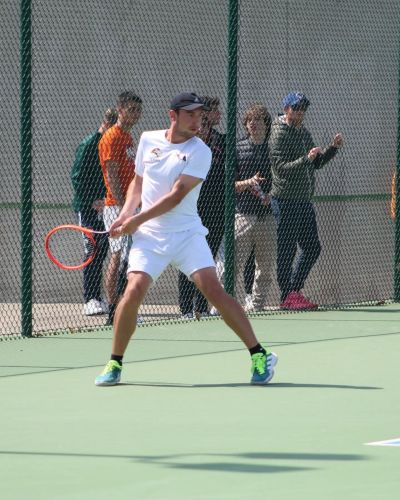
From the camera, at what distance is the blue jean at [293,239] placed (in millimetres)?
13516

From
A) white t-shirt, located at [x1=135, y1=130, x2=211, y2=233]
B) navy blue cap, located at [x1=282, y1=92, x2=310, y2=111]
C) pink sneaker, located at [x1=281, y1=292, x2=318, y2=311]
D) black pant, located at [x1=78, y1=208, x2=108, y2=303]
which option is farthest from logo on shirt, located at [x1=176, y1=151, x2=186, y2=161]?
pink sneaker, located at [x1=281, y1=292, x2=318, y2=311]

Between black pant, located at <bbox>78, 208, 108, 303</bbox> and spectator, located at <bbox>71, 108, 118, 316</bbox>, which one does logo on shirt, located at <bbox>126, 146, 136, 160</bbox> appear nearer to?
spectator, located at <bbox>71, 108, 118, 316</bbox>

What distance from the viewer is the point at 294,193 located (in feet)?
44.2

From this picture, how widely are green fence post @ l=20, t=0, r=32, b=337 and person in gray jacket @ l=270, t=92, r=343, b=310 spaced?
103 inches

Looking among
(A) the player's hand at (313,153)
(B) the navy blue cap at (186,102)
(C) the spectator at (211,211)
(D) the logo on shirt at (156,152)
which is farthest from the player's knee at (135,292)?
(A) the player's hand at (313,153)

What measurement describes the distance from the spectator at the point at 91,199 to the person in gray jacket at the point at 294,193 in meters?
1.54

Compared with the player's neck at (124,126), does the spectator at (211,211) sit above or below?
below

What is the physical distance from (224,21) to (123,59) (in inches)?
54.8

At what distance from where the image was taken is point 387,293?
15125 millimetres

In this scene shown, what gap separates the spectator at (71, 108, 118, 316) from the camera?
42.6 feet

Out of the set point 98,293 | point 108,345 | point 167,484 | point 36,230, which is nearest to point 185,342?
point 108,345

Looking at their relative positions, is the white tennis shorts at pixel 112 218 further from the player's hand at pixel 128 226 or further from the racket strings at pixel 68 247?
the player's hand at pixel 128 226

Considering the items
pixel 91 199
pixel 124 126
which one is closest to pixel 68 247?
pixel 91 199

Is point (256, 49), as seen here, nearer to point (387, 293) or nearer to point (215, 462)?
point (387, 293)
